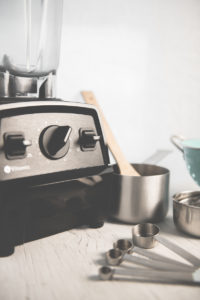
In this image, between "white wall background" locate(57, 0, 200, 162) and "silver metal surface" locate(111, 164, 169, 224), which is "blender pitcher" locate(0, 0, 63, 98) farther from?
"silver metal surface" locate(111, 164, 169, 224)

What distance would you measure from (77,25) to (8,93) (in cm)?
35

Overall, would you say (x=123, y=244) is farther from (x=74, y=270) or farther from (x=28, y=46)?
(x=28, y=46)

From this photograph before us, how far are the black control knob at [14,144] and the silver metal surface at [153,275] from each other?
0.22m

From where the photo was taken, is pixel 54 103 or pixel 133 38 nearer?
pixel 54 103

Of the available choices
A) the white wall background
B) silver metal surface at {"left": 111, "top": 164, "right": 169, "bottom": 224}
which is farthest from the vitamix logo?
the white wall background

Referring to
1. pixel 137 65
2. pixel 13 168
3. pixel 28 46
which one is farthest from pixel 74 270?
pixel 137 65

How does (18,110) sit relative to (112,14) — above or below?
below

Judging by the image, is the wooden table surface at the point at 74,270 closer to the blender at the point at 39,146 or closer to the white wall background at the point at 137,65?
the blender at the point at 39,146

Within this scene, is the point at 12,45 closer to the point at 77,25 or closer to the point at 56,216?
the point at 77,25

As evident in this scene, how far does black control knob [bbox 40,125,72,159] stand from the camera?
1.76ft

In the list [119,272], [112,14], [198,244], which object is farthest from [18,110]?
[112,14]

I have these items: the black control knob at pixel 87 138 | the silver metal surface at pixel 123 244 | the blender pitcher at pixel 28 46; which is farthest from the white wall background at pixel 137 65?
the silver metal surface at pixel 123 244

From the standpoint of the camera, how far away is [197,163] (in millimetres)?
688

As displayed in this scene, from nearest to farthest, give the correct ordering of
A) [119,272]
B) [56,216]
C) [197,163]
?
1. [119,272]
2. [56,216]
3. [197,163]
